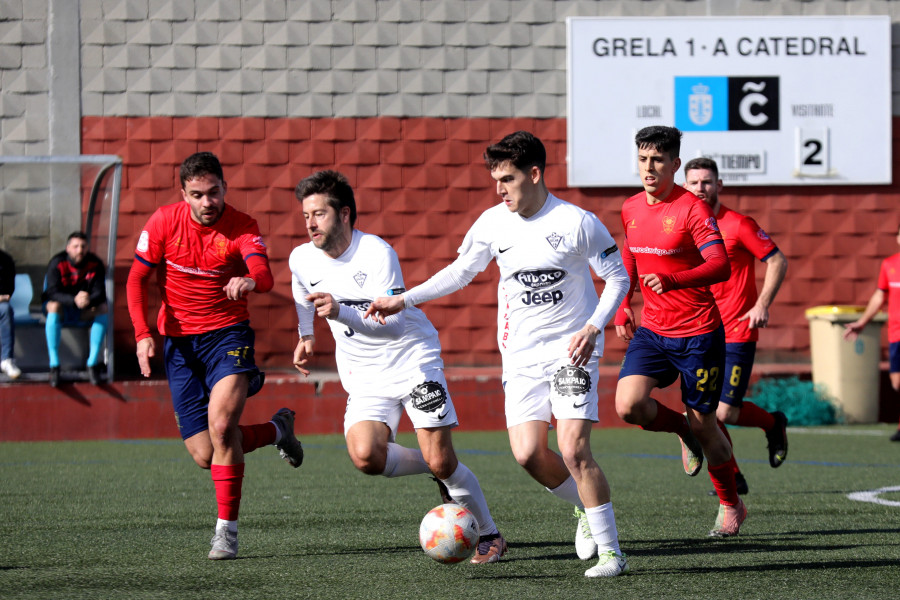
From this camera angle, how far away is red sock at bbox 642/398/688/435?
6516mm

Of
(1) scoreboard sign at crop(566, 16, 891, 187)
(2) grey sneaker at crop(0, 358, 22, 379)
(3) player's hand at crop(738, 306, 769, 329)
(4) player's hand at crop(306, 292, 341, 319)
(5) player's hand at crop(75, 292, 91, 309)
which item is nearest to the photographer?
(4) player's hand at crop(306, 292, 341, 319)

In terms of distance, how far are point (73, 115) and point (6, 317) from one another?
290 cm

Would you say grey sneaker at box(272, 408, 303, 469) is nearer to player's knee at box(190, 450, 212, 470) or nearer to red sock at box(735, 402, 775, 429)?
player's knee at box(190, 450, 212, 470)

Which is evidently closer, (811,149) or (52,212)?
(52,212)

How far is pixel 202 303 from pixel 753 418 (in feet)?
12.4

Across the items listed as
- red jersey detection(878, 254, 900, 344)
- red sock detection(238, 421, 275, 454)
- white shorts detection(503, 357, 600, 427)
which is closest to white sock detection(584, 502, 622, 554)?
white shorts detection(503, 357, 600, 427)

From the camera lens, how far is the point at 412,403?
5.73 meters

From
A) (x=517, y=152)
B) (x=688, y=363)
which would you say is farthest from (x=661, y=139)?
(x=688, y=363)

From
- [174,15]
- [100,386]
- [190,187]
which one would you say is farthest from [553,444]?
[174,15]

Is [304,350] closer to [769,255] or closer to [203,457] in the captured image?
Result: [203,457]

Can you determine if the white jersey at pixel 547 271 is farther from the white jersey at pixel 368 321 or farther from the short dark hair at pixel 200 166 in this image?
the short dark hair at pixel 200 166

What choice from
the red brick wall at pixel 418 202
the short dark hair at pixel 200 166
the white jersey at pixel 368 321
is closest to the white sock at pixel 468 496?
the white jersey at pixel 368 321

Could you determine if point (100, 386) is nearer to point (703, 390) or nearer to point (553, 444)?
point (553, 444)

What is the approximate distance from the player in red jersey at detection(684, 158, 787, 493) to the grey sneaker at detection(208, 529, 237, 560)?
3434 mm
